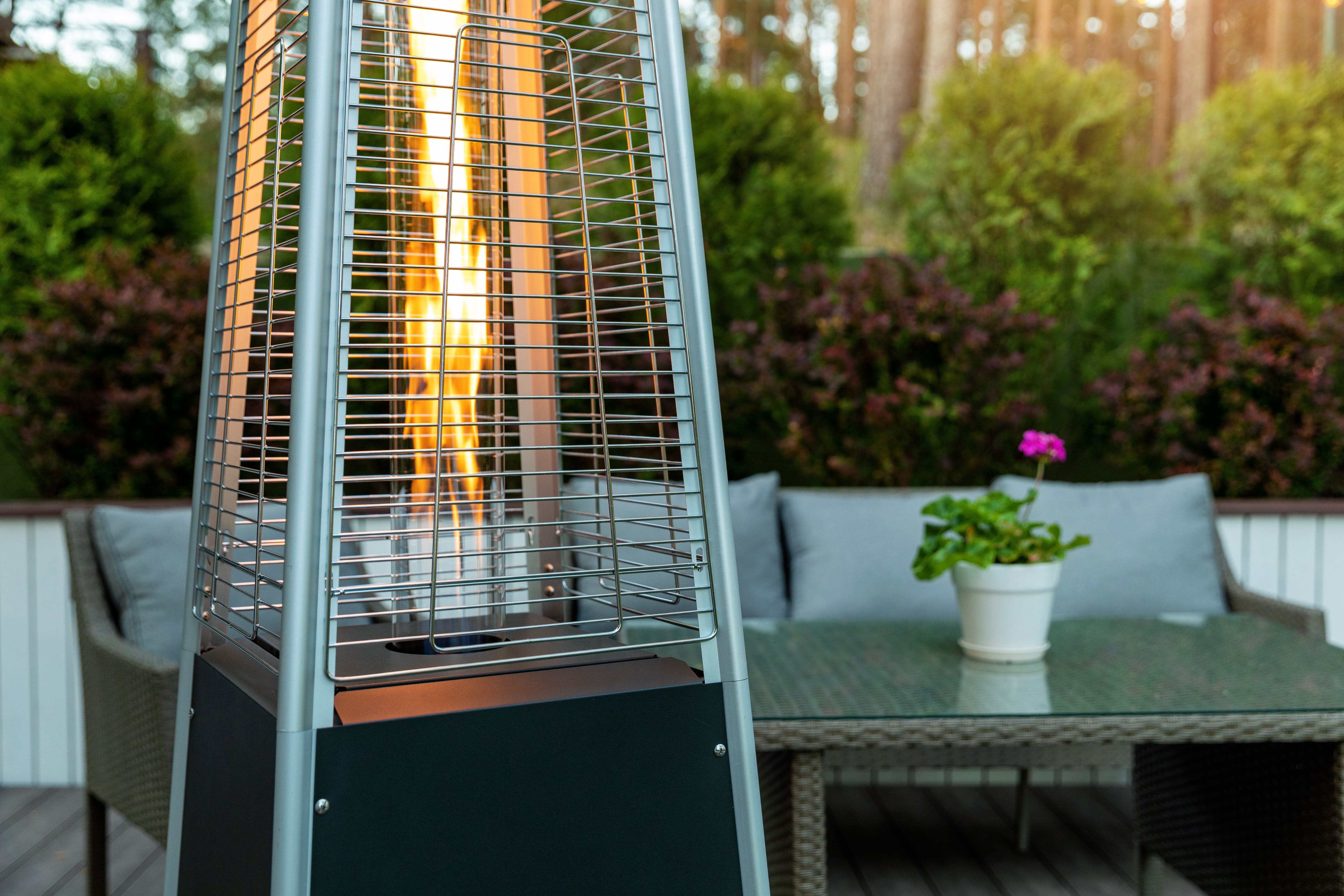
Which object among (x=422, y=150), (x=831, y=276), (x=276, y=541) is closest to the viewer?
(x=276, y=541)

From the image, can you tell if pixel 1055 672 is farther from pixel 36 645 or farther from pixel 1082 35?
pixel 1082 35

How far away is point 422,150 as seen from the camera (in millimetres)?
A: 1028

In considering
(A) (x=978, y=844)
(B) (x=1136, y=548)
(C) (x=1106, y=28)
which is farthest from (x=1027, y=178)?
(C) (x=1106, y=28)

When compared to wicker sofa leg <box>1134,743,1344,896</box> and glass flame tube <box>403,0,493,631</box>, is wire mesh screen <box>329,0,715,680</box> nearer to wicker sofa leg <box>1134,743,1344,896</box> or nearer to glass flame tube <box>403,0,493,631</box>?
glass flame tube <box>403,0,493,631</box>

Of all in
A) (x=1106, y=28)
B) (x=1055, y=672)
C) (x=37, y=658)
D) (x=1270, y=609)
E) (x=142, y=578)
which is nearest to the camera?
(x=1055, y=672)

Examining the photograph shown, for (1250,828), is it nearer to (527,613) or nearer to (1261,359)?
(527,613)

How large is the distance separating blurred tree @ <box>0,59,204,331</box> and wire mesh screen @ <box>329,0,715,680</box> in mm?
2889

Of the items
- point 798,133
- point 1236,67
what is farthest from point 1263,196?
point 1236,67

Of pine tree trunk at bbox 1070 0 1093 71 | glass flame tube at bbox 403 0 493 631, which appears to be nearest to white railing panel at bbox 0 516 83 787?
glass flame tube at bbox 403 0 493 631

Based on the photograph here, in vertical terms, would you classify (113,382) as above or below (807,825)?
above

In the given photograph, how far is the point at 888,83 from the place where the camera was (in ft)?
22.9

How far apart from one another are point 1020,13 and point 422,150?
1612 centimetres

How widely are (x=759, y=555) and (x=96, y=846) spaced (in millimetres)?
1539

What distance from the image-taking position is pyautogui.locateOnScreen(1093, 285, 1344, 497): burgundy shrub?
3.13 meters
